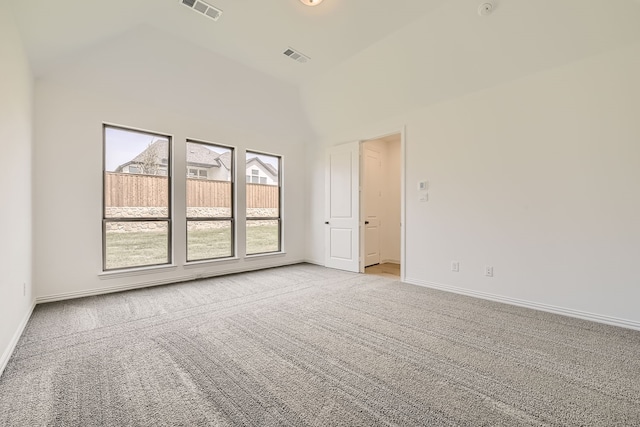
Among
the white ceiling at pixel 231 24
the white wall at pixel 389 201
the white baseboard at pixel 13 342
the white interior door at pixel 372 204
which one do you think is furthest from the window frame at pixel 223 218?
the white wall at pixel 389 201

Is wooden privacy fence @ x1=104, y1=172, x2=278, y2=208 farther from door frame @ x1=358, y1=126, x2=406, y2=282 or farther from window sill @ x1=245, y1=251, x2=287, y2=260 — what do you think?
door frame @ x1=358, y1=126, x2=406, y2=282

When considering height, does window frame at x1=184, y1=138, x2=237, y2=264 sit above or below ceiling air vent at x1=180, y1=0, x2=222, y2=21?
below

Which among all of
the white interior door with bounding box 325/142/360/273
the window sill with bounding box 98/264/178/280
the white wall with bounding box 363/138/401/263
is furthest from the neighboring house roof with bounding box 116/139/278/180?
the white wall with bounding box 363/138/401/263

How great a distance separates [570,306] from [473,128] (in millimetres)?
2315

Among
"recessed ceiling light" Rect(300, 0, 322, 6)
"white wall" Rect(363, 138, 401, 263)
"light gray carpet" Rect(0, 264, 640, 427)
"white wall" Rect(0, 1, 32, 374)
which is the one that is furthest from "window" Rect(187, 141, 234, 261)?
"white wall" Rect(363, 138, 401, 263)

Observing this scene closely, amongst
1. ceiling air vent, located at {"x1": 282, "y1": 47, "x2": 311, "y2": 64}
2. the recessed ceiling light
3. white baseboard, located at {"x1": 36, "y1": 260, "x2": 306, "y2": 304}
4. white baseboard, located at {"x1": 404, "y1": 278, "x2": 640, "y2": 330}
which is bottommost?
white baseboard, located at {"x1": 404, "y1": 278, "x2": 640, "y2": 330}

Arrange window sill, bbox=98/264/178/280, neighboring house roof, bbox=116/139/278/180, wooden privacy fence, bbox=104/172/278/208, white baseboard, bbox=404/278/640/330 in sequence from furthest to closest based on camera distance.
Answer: neighboring house roof, bbox=116/139/278/180 → wooden privacy fence, bbox=104/172/278/208 → window sill, bbox=98/264/178/280 → white baseboard, bbox=404/278/640/330

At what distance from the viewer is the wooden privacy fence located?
12.2ft

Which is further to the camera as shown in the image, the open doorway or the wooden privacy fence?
the open doorway

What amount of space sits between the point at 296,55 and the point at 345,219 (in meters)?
2.81

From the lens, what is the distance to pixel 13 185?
2264 millimetres

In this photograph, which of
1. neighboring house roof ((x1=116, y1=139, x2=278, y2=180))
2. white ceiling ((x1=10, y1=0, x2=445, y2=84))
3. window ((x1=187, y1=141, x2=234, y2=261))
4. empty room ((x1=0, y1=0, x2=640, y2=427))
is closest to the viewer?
empty room ((x1=0, y1=0, x2=640, y2=427))

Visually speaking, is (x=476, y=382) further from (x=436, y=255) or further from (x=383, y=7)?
(x=383, y=7)

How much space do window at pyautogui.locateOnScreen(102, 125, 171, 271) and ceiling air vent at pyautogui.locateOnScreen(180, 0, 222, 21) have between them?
1.95m
